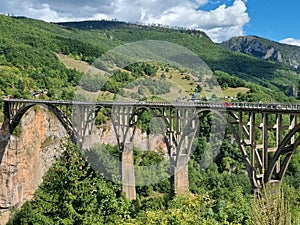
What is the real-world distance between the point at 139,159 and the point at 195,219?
3719 centimetres

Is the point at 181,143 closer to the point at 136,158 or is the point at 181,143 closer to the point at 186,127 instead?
the point at 186,127

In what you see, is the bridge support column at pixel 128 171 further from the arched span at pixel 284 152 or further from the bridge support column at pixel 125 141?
the arched span at pixel 284 152

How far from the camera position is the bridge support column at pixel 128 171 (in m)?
34.9

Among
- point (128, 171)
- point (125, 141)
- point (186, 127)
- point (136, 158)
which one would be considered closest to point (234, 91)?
point (136, 158)

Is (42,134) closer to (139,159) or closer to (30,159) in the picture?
(30,159)

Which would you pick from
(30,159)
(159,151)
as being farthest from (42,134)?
(159,151)

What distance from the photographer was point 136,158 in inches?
1992

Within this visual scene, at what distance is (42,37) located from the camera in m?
99.4

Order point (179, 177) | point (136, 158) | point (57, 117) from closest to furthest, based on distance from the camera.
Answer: point (179, 177), point (57, 117), point (136, 158)

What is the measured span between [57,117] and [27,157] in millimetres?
5403

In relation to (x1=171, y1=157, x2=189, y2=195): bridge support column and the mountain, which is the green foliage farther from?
the mountain

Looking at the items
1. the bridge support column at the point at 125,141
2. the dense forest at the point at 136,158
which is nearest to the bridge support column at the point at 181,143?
the dense forest at the point at 136,158

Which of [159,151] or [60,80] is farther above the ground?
[60,80]

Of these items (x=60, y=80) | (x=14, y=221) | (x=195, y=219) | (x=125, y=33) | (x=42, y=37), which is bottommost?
(x=14, y=221)
